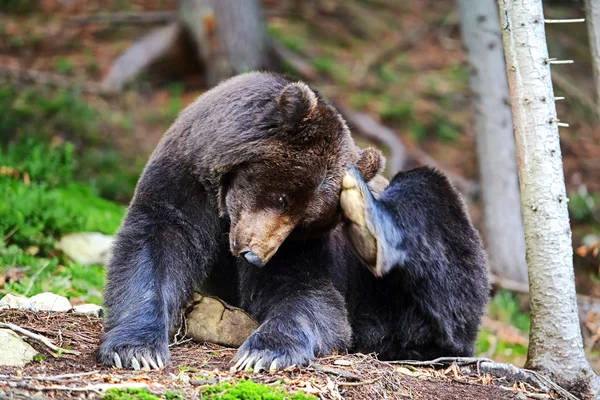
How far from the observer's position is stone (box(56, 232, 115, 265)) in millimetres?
7270

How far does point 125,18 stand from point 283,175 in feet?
33.0

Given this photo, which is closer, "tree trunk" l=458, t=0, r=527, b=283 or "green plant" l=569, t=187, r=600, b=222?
"tree trunk" l=458, t=0, r=527, b=283


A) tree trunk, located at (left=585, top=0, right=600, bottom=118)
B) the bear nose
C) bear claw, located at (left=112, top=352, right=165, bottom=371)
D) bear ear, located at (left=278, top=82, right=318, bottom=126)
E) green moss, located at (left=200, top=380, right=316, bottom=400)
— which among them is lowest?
green moss, located at (left=200, top=380, right=316, bottom=400)

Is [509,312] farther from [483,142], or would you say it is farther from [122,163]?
[122,163]

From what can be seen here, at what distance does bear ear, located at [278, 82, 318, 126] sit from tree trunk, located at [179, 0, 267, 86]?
730 centimetres

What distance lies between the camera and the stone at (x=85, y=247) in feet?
23.9

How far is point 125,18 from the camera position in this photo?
45.0 ft

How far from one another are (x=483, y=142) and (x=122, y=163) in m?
4.88

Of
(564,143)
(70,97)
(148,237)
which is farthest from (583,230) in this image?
(148,237)

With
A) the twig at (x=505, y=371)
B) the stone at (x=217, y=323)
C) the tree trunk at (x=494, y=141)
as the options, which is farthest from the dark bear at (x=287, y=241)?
the tree trunk at (x=494, y=141)

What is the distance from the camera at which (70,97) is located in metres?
10.8

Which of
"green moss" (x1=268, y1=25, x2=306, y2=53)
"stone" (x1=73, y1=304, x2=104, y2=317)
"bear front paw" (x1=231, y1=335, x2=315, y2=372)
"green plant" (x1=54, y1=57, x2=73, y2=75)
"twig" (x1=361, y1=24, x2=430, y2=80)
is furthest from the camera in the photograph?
"twig" (x1=361, y1=24, x2=430, y2=80)

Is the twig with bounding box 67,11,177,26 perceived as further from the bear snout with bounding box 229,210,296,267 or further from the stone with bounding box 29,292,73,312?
the bear snout with bounding box 229,210,296,267

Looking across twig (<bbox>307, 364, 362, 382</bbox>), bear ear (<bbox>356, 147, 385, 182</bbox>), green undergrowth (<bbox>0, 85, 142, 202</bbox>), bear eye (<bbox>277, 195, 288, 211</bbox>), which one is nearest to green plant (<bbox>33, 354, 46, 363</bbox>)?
twig (<bbox>307, 364, 362, 382</bbox>)
